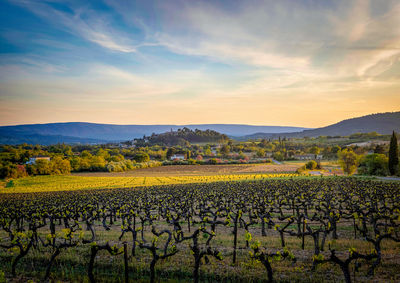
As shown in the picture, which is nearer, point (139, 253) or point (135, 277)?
point (135, 277)

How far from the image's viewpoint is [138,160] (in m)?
112

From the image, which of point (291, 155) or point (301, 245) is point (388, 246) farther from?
point (291, 155)

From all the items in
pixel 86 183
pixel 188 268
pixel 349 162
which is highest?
pixel 349 162

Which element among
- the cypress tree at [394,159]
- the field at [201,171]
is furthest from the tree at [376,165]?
the field at [201,171]

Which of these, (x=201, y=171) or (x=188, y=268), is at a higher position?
(x=188, y=268)

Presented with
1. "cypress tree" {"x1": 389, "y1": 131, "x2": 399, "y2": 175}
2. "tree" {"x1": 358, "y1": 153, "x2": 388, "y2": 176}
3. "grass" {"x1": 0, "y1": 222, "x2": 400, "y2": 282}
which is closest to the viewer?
"grass" {"x1": 0, "y1": 222, "x2": 400, "y2": 282}

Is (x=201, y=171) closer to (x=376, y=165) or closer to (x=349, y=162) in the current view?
(x=349, y=162)

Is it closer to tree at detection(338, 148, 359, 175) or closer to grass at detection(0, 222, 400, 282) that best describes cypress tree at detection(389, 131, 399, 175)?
tree at detection(338, 148, 359, 175)

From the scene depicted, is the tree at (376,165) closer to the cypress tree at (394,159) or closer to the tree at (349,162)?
the cypress tree at (394,159)

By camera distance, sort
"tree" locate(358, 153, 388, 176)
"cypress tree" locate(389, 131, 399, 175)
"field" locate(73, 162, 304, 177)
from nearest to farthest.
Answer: "cypress tree" locate(389, 131, 399, 175), "tree" locate(358, 153, 388, 176), "field" locate(73, 162, 304, 177)

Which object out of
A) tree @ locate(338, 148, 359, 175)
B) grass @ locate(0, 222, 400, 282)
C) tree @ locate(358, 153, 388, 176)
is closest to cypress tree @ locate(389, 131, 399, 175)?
tree @ locate(358, 153, 388, 176)

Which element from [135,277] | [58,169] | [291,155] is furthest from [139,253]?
[291,155]

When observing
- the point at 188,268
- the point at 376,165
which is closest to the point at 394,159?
the point at 376,165

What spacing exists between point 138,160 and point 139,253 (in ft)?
341
